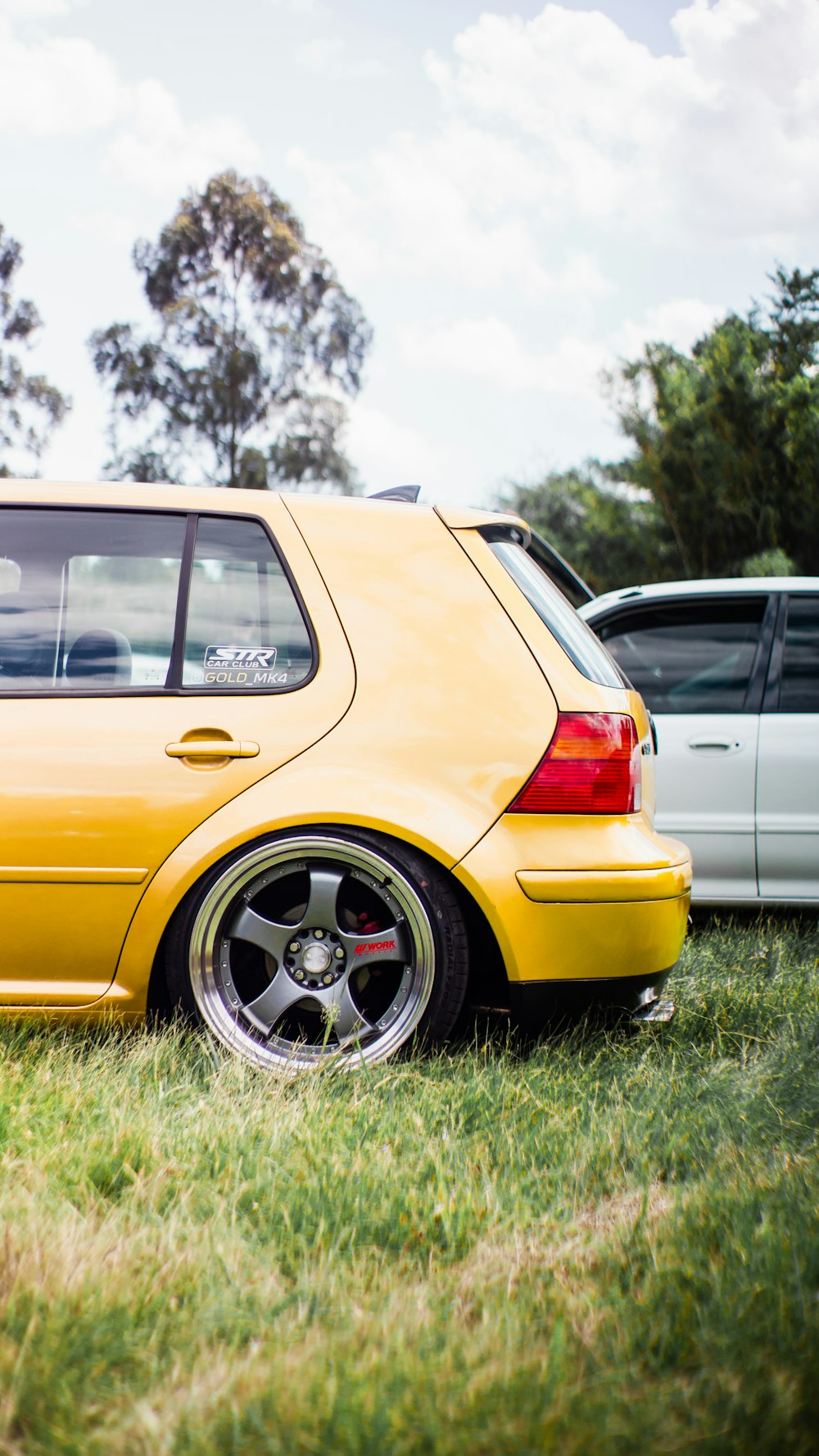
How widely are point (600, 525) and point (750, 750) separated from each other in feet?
90.3

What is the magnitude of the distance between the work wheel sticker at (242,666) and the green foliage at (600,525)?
25.4 m

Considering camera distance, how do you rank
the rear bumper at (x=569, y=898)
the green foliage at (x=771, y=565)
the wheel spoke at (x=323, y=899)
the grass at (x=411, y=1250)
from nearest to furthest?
1. the grass at (x=411, y=1250)
2. the rear bumper at (x=569, y=898)
3. the wheel spoke at (x=323, y=899)
4. the green foliage at (x=771, y=565)

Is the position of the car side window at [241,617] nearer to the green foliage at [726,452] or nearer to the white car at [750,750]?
the white car at [750,750]

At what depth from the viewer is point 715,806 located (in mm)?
4887

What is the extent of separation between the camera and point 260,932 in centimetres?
308

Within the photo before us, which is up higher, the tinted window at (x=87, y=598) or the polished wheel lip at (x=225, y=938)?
the tinted window at (x=87, y=598)

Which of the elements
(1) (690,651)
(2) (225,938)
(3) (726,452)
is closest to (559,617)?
(2) (225,938)

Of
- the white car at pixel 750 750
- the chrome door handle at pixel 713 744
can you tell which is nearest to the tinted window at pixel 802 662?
the white car at pixel 750 750

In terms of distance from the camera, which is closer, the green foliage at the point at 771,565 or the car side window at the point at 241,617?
the car side window at the point at 241,617

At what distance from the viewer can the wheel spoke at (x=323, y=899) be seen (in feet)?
10.1

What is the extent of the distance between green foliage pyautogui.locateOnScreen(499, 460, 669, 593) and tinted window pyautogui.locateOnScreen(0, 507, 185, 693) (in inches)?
993

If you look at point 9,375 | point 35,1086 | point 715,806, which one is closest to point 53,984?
point 35,1086

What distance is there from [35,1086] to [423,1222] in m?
1.10

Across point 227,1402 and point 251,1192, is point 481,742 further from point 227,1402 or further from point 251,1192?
point 227,1402
